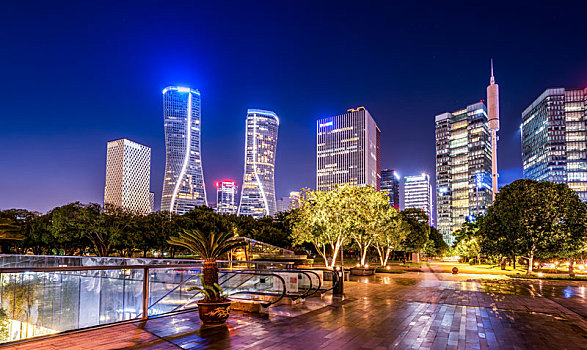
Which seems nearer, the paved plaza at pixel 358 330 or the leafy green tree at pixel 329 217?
the paved plaza at pixel 358 330

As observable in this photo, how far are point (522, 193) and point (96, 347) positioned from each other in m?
33.4

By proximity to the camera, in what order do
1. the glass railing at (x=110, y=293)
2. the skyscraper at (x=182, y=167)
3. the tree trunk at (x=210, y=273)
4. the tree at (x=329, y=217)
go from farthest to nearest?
the skyscraper at (x=182, y=167) → the tree at (x=329, y=217) → the glass railing at (x=110, y=293) → the tree trunk at (x=210, y=273)

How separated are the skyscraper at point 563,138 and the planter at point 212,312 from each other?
171209mm

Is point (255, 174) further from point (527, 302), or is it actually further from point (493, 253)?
point (527, 302)

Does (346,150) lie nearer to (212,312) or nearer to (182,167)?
(182,167)

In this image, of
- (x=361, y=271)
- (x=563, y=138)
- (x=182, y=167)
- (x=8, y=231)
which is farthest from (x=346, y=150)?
(x=8, y=231)

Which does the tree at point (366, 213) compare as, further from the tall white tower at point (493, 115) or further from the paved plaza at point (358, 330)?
the tall white tower at point (493, 115)

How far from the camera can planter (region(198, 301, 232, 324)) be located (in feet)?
26.6

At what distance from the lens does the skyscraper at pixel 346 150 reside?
181625 mm

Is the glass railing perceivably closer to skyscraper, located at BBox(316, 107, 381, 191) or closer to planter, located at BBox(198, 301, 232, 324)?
planter, located at BBox(198, 301, 232, 324)

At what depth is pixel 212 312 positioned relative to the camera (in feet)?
26.7

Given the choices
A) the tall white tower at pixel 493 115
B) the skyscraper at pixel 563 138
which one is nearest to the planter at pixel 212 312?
the tall white tower at pixel 493 115

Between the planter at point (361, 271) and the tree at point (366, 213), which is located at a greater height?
the tree at point (366, 213)

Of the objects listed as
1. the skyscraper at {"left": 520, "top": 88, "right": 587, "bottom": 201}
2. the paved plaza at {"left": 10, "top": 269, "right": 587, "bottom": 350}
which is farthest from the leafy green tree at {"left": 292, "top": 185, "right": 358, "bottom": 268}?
the skyscraper at {"left": 520, "top": 88, "right": 587, "bottom": 201}
